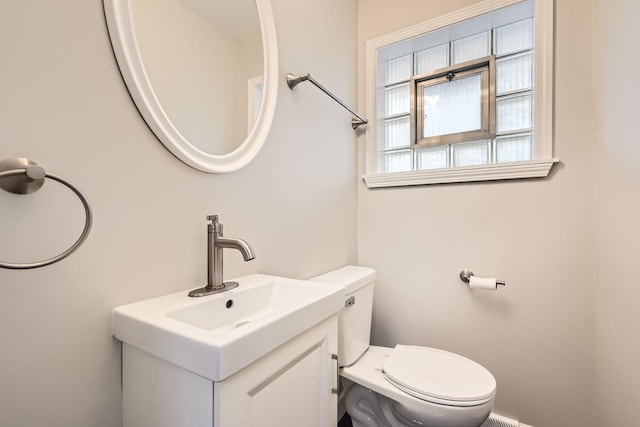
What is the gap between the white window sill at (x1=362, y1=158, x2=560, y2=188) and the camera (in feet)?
3.93

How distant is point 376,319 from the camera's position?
63.0 inches

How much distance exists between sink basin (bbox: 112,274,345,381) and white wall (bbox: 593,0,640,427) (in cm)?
91

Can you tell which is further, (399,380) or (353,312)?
(353,312)

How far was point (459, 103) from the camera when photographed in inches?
59.6

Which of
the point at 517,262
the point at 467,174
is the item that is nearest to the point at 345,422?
the point at 517,262

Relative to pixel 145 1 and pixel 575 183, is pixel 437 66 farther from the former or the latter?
pixel 145 1

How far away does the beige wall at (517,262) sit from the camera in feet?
3.75

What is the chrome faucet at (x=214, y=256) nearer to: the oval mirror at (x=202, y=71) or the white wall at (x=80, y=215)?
the white wall at (x=80, y=215)

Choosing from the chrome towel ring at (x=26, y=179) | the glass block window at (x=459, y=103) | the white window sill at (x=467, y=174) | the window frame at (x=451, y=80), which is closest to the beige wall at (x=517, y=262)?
the white window sill at (x=467, y=174)

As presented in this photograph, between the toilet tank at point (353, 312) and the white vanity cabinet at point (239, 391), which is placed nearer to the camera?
the white vanity cabinet at point (239, 391)

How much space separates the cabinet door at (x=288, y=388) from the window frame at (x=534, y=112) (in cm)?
97

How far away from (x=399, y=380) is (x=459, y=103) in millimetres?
1427

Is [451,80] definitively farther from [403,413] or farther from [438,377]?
[403,413]

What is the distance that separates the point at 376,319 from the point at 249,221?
107 centimetres
